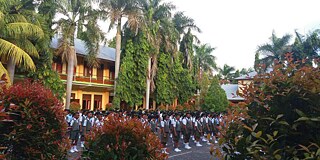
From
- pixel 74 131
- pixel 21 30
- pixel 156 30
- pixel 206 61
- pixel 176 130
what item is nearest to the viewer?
pixel 74 131

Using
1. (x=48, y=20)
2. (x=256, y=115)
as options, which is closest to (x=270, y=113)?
(x=256, y=115)

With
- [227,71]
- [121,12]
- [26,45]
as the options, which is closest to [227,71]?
[227,71]

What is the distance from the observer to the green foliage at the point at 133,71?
24953 millimetres

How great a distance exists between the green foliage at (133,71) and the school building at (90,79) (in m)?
2.46

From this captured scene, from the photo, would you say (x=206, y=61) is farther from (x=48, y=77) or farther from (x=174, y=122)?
(x=174, y=122)

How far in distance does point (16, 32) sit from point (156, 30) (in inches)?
508

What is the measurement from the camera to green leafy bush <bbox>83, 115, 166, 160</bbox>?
3.84m

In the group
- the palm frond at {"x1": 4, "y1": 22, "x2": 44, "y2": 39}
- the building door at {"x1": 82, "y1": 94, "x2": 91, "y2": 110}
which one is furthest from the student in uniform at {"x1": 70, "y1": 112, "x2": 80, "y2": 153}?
the building door at {"x1": 82, "y1": 94, "x2": 91, "y2": 110}

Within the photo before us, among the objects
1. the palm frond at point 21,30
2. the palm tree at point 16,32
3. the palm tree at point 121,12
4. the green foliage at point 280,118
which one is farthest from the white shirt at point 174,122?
the green foliage at point 280,118

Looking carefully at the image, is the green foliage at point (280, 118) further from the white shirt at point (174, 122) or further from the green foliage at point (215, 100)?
the green foliage at point (215, 100)

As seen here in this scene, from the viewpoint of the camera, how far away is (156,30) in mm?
25359

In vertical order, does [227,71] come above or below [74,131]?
above

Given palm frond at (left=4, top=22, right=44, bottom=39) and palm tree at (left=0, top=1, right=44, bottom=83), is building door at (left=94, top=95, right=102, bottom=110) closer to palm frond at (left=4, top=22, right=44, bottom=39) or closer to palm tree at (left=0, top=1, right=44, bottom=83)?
palm tree at (left=0, top=1, right=44, bottom=83)

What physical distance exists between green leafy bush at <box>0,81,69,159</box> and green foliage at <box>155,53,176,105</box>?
24382 millimetres
